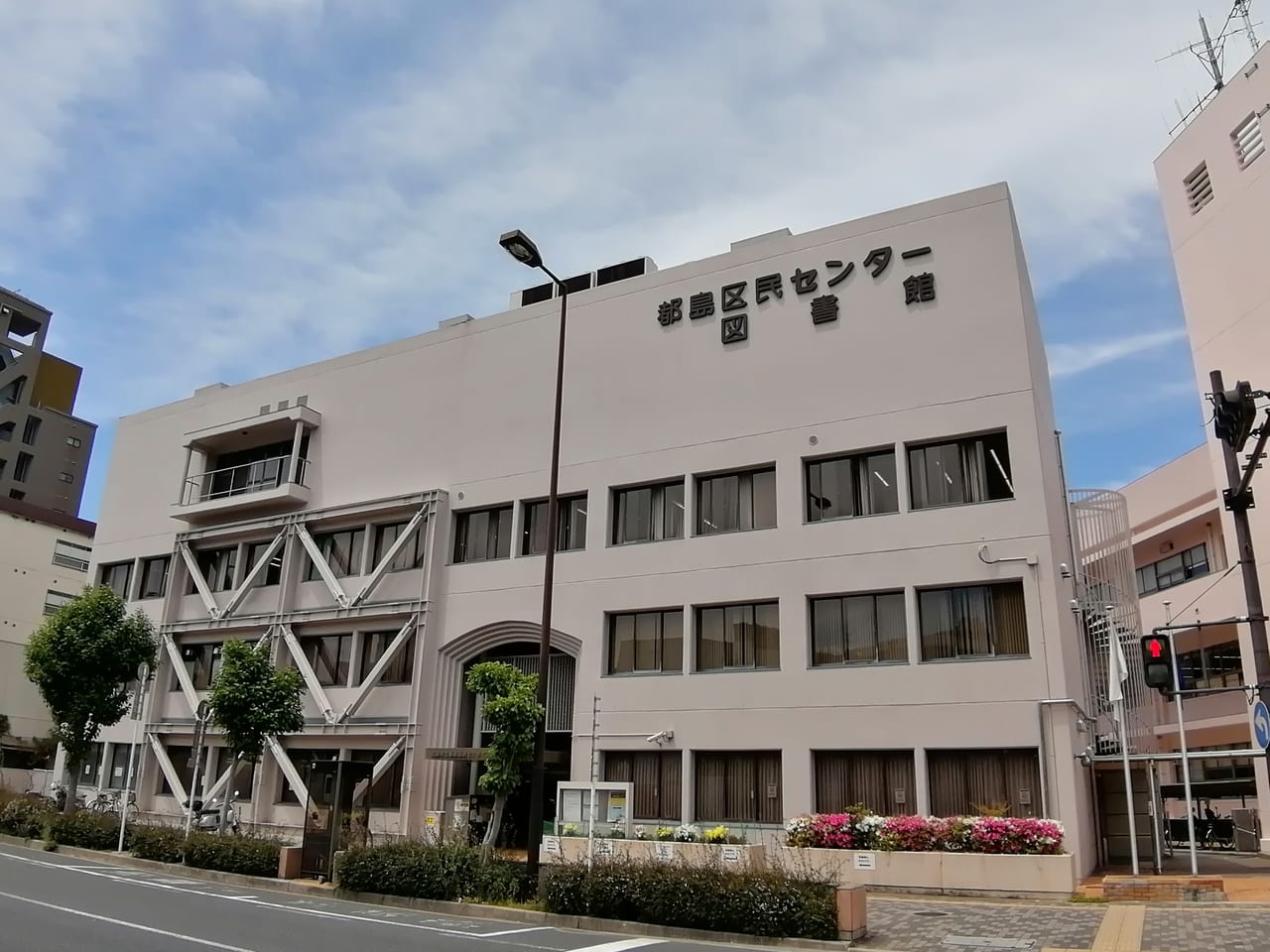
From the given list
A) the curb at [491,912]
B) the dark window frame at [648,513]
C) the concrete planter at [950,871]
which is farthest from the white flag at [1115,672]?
the dark window frame at [648,513]

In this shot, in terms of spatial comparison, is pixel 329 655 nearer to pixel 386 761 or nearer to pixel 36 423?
pixel 386 761

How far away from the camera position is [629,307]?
27281mm

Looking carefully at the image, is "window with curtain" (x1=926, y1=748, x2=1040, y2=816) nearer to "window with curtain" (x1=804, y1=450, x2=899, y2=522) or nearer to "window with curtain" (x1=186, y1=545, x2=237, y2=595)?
"window with curtain" (x1=804, y1=450, x2=899, y2=522)

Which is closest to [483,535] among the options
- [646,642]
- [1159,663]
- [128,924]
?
[646,642]

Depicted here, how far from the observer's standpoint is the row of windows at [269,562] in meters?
29.8

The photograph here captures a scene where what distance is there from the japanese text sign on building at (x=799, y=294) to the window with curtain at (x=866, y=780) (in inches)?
404

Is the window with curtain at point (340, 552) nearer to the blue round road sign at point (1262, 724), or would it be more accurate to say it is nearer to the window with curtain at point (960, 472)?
the window with curtain at point (960, 472)

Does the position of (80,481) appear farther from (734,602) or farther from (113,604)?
(734,602)

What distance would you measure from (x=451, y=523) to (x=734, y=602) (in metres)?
9.48

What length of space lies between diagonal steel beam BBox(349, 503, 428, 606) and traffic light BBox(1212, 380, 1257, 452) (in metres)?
21.1

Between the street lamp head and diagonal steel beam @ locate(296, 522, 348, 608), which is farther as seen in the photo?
diagonal steel beam @ locate(296, 522, 348, 608)

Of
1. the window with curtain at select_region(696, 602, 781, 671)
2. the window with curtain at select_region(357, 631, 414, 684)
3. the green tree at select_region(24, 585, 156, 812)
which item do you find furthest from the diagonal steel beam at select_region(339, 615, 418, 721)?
the window with curtain at select_region(696, 602, 781, 671)

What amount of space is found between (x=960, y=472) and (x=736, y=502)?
543cm

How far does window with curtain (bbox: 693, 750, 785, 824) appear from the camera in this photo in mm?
21953
